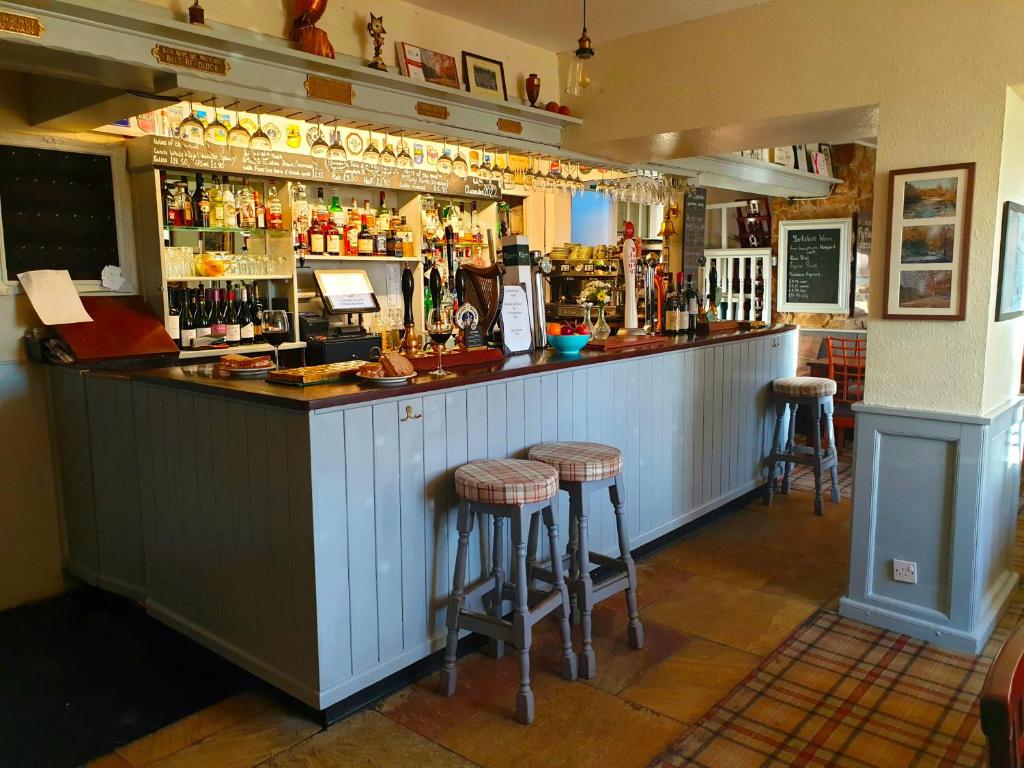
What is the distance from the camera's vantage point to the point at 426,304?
5.60m

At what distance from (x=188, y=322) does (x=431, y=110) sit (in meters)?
1.78

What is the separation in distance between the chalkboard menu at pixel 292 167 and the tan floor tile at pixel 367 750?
275cm

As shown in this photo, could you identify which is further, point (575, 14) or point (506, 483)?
point (575, 14)

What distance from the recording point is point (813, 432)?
4965 millimetres

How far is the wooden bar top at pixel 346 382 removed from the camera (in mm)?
2420

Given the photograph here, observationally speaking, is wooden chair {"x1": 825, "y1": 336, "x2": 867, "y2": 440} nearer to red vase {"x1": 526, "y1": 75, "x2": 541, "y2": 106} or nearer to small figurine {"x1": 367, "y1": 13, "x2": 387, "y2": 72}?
red vase {"x1": 526, "y1": 75, "x2": 541, "y2": 106}

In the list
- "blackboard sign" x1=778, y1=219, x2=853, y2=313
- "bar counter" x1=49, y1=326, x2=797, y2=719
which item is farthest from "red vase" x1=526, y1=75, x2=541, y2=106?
"blackboard sign" x1=778, y1=219, x2=853, y2=313

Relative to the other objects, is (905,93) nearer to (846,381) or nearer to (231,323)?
(231,323)

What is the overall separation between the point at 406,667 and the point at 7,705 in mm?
1390

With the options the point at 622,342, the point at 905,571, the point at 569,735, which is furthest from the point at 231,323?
the point at 905,571

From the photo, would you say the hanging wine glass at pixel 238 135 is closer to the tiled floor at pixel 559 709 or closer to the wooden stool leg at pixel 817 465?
the tiled floor at pixel 559 709

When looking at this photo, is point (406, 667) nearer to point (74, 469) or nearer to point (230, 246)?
point (74, 469)

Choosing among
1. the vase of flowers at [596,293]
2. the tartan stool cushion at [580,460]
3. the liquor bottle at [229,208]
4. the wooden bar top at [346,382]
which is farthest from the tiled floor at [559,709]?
the vase of flowers at [596,293]

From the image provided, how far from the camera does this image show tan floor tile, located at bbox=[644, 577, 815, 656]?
3105 mm
